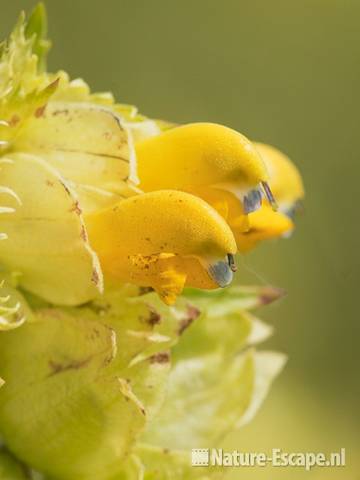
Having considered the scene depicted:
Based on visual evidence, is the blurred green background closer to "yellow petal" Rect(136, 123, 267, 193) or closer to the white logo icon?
the white logo icon

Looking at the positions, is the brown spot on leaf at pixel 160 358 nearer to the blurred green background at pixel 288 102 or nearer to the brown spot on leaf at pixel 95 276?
the brown spot on leaf at pixel 95 276

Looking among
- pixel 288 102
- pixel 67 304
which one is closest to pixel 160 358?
pixel 67 304

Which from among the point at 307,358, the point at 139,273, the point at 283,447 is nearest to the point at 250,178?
the point at 139,273

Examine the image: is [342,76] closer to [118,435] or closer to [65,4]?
[65,4]

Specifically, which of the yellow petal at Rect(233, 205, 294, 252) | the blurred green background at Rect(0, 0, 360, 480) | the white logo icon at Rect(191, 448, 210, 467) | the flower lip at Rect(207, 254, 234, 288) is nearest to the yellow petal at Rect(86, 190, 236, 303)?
the flower lip at Rect(207, 254, 234, 288)

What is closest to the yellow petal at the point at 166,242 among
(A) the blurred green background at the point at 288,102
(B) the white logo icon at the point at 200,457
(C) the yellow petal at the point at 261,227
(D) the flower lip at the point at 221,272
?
(D) the flower lip at the point at 221,272
